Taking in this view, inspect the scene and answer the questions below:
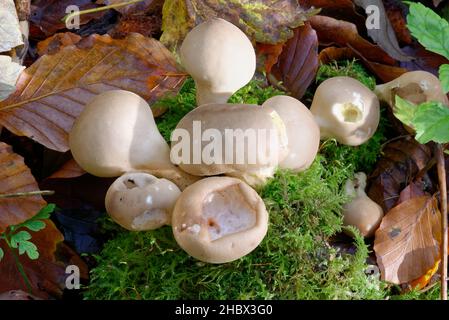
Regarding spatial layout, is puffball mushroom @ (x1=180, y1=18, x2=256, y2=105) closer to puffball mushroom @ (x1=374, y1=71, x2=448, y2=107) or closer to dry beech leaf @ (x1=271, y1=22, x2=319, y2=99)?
dry beech leaf @ (x1=271, y1=22, x2=319, y2=99)

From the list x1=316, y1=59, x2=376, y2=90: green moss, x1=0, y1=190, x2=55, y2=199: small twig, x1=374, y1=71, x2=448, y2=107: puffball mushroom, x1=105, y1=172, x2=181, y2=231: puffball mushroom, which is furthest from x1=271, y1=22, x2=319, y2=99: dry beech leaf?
x1=0, y1=190, x2=55, y2=199: small twig

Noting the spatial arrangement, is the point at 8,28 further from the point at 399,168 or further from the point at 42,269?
the point at 399,168

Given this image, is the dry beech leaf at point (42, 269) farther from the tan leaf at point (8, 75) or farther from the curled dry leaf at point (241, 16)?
the curled dry leaf at point (241, 16)

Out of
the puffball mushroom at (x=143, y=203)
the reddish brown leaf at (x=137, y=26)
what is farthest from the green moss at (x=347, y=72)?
the puffball mushroom at (x=143, y=203)

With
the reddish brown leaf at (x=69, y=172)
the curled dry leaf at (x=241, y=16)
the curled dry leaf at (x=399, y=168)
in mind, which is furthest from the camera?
the curled dry leaf at (x=241, y=16)

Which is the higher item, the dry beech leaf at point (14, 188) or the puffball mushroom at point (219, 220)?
the puffball mushroom at point (219, 220)

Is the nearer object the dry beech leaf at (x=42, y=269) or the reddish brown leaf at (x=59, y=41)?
the dry beech leaf at (x=42, y=269)

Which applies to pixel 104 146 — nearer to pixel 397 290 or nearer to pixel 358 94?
pixel 358 94

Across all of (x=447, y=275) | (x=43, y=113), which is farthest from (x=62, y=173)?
(x=447, y=275)
